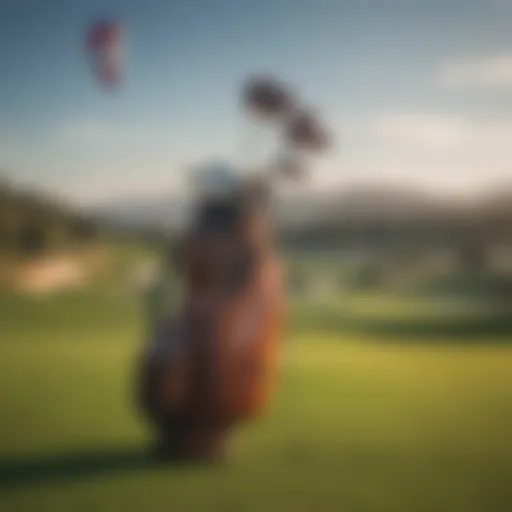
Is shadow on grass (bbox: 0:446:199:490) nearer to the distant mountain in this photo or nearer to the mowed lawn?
the mowed lawn

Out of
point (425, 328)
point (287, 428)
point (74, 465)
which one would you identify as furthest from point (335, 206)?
point (74, 465)

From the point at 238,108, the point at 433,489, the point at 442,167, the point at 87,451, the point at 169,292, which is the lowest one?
the point at 433,489

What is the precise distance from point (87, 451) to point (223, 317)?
39 cm

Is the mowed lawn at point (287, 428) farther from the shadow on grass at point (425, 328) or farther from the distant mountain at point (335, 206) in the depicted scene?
the distant mountain at point (335, 206)

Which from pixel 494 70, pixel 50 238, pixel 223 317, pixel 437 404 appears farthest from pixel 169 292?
pixel 494 70

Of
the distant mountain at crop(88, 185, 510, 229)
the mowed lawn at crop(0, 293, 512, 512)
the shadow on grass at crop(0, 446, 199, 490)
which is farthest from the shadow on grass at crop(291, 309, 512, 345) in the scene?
the shadow on grass at crop(0, 446, 199, 490)

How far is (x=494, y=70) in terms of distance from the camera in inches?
69.6

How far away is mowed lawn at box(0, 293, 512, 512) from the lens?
1662 mm

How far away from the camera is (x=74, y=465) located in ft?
5.52

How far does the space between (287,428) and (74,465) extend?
0.44 m

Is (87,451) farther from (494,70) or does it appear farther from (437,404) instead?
(494,70)

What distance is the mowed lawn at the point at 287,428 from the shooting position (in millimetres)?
1662

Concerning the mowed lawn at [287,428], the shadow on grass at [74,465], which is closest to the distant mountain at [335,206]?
the mowed lawn at [287,428]

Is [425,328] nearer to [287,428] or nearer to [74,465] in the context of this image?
[287,428]
